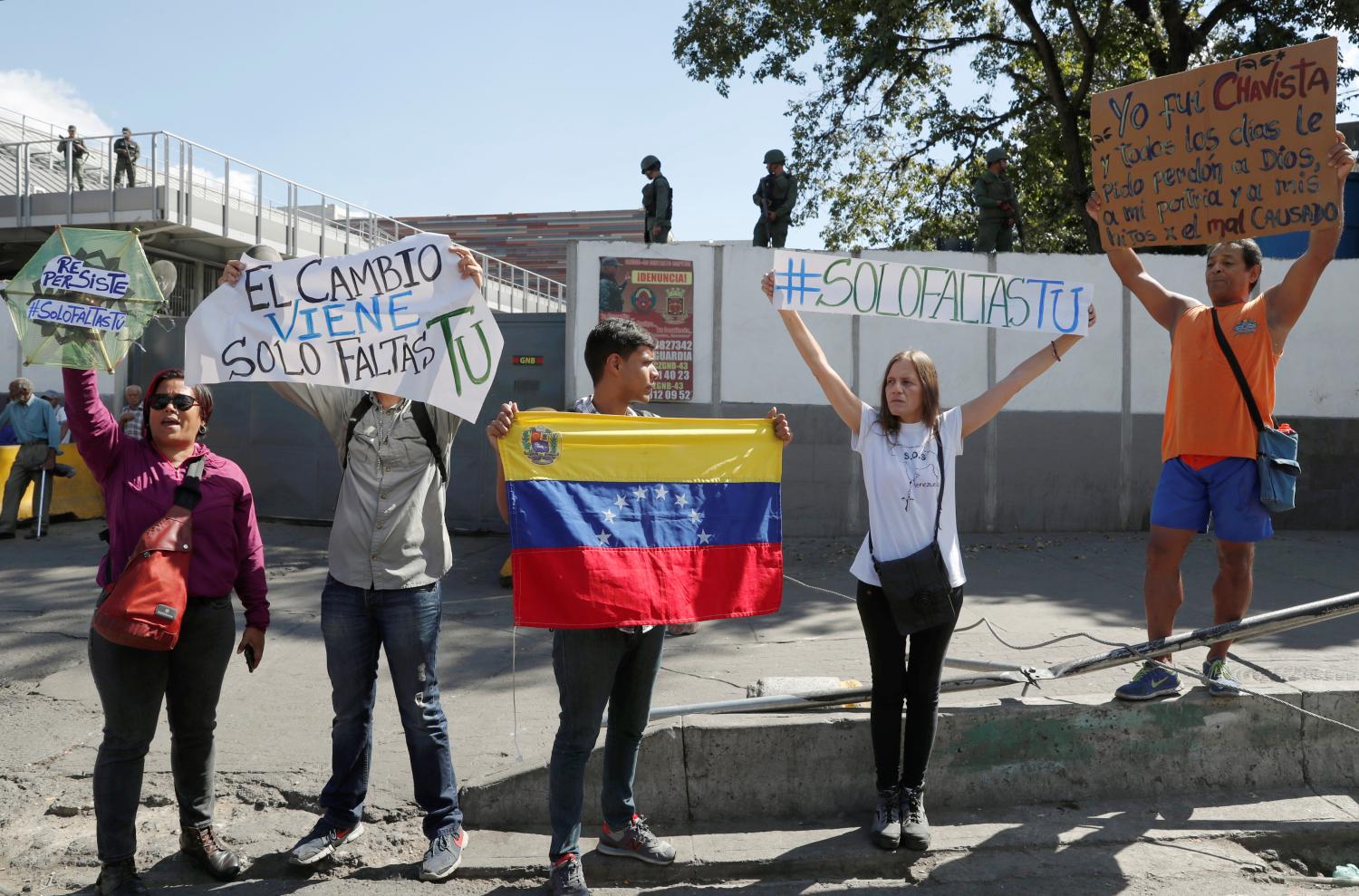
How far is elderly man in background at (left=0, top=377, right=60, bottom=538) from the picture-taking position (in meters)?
12.4

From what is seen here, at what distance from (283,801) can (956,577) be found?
3.09 m

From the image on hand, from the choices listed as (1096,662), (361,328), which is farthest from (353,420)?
(1096,662)

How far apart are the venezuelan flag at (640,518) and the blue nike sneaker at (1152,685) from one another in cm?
177

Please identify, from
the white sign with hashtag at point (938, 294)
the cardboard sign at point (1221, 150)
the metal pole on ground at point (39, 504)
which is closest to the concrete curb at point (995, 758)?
the white sign with hashtag at point (938, 294)

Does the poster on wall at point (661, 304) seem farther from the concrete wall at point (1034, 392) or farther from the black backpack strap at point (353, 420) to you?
the black backpack strap at point (353, 420)

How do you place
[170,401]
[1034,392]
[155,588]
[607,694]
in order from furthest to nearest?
1. [1034,392]
2. [170,401]
3. [607,694]
4. [155,588]

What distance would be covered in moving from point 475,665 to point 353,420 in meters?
3.11

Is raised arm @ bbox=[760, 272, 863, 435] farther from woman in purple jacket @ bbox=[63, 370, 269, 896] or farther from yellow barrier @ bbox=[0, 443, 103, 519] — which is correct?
yellow barrier @ bbox=[0, 443, 103, 519]

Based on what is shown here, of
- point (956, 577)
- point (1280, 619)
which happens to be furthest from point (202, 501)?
point (1280, 619)

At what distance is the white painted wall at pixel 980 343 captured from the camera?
11.4 meters

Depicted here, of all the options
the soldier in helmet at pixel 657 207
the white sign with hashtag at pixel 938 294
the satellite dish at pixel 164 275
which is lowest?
the satellite dish at pixel 164 275

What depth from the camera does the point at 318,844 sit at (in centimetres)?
389

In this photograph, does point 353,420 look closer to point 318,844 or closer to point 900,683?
point 318,844

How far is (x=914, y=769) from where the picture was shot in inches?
158
